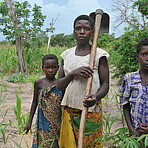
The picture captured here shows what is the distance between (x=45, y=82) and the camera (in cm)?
181

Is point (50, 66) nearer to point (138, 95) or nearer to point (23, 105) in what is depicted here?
point (138, 95)

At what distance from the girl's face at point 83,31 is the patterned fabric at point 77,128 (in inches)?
16.9

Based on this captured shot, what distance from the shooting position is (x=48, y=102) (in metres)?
1.78

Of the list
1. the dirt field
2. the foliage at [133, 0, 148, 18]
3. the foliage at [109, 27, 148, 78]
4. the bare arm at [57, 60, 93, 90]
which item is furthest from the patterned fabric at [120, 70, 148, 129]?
the foliage at [133, 0, 148, 18]

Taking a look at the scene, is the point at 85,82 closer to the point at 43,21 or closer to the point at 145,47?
the point at 145,47

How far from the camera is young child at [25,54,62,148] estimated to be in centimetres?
175

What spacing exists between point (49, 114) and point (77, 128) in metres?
0.37

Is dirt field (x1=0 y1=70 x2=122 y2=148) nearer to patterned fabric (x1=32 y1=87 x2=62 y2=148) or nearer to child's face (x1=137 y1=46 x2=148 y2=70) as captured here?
patterned fabric (x1=32 y1=87 x2=62 y2=148)

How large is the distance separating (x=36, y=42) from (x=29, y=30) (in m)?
0.51

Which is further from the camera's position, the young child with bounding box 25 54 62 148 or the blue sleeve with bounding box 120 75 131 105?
the young child with bounding box 25 54 62 148

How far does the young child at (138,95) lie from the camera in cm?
133

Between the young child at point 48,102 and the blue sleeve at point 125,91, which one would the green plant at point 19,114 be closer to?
the young child at point 48,102

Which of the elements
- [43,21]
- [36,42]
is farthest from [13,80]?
[43,21]

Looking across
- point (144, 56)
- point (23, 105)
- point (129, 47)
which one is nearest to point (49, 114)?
point (144, 56)
